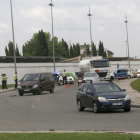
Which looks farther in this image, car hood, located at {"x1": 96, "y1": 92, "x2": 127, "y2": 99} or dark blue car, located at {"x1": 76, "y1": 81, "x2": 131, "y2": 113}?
car hood, located at {"x1": 96, "y1": 92, "x2": 127, "y2": 99}

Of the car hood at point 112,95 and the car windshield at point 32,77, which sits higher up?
the car windshield at point 32,77

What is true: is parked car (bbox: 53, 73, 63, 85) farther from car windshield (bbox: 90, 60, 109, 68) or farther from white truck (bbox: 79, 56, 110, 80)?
car windshield (bbox: 90, 60, 109, 68)

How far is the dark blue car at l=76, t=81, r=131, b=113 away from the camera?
1603cm

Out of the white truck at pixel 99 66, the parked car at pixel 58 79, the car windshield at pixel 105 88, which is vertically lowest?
the parked car at pixel 58 79

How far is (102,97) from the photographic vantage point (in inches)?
638

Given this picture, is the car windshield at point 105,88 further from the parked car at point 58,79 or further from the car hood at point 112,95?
the parked car at point 58,79

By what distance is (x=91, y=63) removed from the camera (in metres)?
55.6

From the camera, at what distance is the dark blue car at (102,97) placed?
16031 millimetres

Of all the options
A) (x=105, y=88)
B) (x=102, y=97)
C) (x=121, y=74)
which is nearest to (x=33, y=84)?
(x=105, y=88)

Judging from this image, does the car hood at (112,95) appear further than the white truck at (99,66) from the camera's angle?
No
